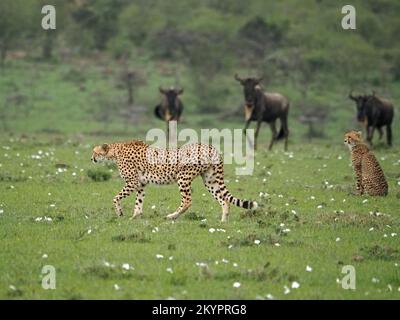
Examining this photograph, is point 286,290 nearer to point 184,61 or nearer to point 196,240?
point 196,240

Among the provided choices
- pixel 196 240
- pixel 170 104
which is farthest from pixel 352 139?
pixel 170 104

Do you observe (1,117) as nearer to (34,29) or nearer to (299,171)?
(34,29)

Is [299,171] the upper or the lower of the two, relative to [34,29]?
lower

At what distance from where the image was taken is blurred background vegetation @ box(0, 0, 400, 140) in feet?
140

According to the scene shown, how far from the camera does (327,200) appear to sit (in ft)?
61.9

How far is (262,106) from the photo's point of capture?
103 ft

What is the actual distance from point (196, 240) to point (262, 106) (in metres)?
17.8

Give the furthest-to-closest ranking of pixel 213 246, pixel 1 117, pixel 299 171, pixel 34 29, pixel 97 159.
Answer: pixel 34 29 < pixel 1 117 < pixel 299 171 < pixel 97 159 < pixel 213 246

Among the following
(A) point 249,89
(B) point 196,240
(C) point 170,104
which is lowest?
(B) point 196,240

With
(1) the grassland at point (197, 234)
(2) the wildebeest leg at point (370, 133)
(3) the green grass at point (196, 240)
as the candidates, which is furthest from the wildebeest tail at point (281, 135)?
(3) the green grass at point (196, 240)
